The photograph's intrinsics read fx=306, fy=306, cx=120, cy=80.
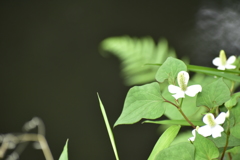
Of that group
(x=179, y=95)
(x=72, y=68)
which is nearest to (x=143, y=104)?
(x=179, y=95)

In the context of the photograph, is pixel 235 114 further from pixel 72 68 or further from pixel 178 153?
pixel 72 68

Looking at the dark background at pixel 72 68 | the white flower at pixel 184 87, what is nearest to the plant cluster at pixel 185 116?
the white flower at pixel 184 87

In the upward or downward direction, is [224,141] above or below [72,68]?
above

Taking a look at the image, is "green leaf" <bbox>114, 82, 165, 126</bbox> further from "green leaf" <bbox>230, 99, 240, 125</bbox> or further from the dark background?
the dark background

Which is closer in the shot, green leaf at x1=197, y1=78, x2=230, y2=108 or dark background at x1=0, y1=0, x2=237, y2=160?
green leaf at x1=197, y1=78, x2=230, y2=108

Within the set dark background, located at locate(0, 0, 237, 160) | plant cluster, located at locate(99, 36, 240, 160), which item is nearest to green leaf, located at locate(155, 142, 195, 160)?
plant cluster, located at locate(99, 36, 240, 160)

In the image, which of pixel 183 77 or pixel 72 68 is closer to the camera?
pixel 183 77
